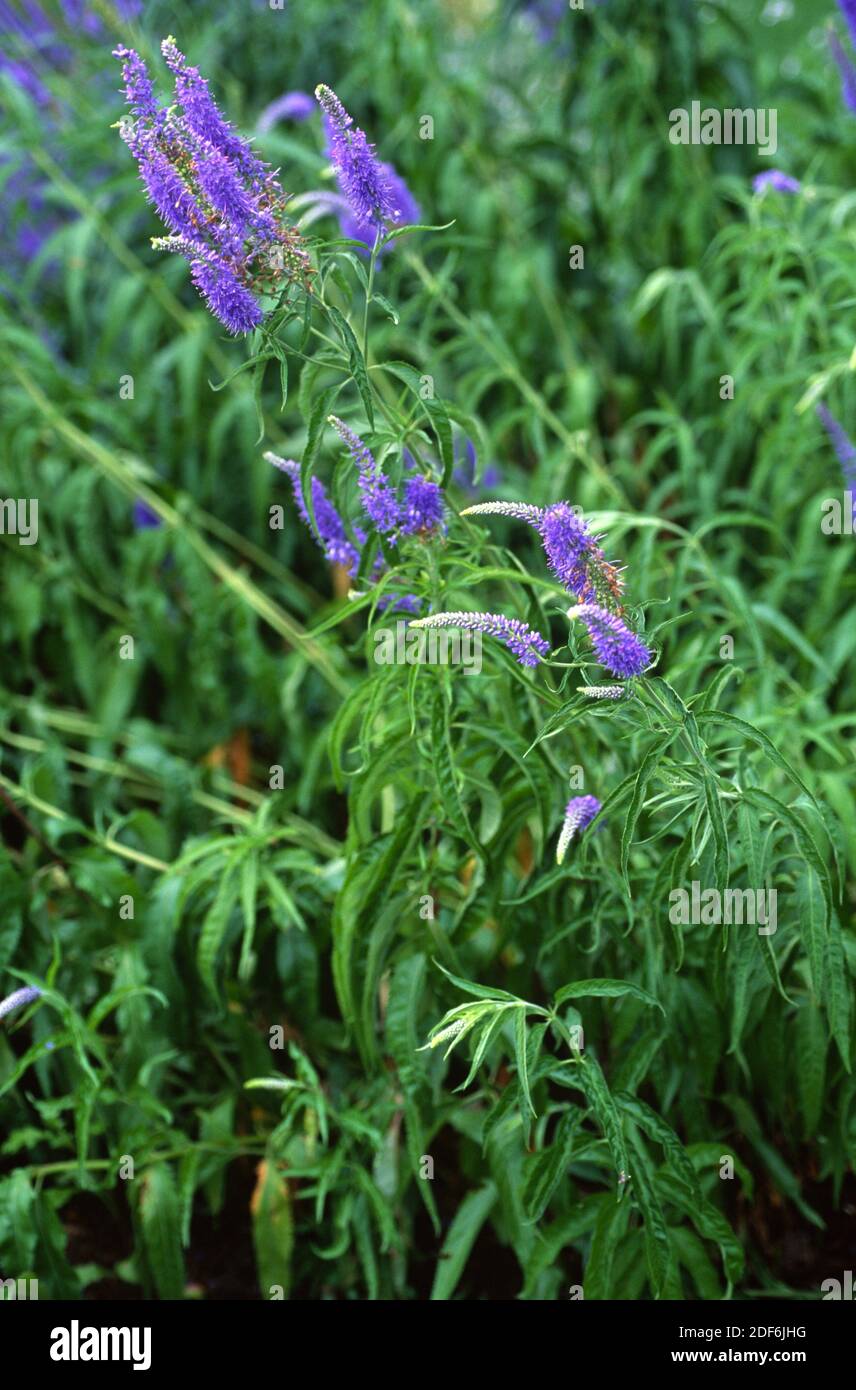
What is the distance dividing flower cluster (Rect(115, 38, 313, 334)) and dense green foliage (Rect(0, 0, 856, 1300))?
6cm

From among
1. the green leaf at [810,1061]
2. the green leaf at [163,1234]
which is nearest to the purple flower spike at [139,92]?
the green leaf at [810,1061]

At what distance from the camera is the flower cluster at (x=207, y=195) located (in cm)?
184

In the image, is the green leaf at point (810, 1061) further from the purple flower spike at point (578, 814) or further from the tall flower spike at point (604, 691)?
the tall flower spike at point (604, 691)

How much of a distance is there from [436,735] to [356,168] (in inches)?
31.6

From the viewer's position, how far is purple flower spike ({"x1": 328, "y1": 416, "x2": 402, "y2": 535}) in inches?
80.0

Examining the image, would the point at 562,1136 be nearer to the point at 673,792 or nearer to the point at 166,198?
the point at 673,792

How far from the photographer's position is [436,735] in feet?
7.00

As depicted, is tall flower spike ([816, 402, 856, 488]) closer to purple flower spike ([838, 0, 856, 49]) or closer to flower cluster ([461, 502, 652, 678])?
purple flower spike ([838, 0, 856, 49])

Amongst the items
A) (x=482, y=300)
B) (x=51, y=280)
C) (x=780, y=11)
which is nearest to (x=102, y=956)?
(x=482, y=300)

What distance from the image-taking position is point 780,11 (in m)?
4.78

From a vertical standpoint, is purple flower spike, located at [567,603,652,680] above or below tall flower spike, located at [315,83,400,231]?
below

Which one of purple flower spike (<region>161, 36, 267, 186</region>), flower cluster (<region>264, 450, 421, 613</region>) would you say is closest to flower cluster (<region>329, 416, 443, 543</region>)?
flower cluster (<region>264, 450, 421, 613</region>)

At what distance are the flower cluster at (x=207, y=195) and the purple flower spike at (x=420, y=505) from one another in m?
0.34

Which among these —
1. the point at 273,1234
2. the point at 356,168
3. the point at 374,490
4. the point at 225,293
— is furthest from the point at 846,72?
the point at 273,1234
